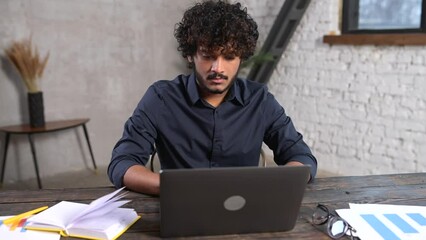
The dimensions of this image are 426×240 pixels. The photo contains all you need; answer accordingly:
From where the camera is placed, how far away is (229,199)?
933mm

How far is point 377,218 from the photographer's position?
1.12 m

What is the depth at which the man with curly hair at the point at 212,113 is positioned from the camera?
4.83 ft

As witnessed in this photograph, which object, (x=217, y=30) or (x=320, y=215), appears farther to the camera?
(x=217, y=30)

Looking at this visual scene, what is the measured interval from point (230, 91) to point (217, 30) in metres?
0.24

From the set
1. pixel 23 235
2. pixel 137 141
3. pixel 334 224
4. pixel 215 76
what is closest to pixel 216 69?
pixel 215 76

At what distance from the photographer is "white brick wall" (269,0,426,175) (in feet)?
10.1

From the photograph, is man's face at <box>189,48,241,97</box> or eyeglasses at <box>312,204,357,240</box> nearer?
eyeglasses at <box>312,204,357,240</box>

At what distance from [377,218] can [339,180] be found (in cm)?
36

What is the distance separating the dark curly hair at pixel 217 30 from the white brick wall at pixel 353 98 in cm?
193

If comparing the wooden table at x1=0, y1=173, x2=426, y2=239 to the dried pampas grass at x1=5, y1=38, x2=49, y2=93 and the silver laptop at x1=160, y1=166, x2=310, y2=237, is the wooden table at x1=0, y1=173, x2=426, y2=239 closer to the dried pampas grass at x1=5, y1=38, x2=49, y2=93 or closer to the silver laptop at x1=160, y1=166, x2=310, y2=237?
the silver laptop at x1=160, y1=166, x2=310, y2=237

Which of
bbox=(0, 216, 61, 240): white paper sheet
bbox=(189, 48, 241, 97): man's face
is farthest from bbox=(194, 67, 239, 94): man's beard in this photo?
bbox=(0, 216, 61, 240): white paper sheet

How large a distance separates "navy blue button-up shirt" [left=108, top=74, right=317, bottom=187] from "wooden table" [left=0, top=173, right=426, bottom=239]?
18 cm

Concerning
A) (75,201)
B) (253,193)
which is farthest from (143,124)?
(253,193)

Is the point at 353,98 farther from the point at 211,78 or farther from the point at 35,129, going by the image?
the point at 35,129
